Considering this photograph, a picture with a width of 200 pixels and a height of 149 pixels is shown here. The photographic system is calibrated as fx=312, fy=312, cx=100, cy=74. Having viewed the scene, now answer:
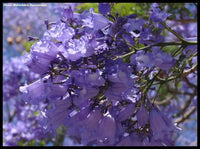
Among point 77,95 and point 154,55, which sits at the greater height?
point 154,55

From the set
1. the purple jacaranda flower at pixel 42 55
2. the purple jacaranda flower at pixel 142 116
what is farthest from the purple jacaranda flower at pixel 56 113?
the purple jacaranda flower at pixel 142 116

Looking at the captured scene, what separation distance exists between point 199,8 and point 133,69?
2.90 feet

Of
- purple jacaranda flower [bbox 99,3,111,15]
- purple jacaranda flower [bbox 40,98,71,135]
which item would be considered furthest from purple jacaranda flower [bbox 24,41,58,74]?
purple jacaranda flower [bbox 99,3,111,15]

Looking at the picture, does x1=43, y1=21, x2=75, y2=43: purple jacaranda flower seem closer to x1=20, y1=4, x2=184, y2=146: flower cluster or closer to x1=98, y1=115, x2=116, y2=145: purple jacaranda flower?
x1=20, y1=4, x2=184, y2=146: flower cluster

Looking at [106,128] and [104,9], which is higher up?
[104,9]

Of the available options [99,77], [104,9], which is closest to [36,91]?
[99,77]

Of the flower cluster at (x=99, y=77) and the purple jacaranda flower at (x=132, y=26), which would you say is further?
the purple jacaranda flower at (x=132, y=26)

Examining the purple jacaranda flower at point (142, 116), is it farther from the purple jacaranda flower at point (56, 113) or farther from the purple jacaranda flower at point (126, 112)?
the purple jacaranda flower at point (56, 113)

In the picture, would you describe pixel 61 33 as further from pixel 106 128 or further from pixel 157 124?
pixel 157 124

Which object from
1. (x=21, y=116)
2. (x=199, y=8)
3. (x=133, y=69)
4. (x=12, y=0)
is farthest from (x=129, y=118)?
(x=21, y=116)

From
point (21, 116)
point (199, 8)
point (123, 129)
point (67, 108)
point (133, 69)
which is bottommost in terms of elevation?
point (21, 116)

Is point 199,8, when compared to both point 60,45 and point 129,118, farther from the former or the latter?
point 60,45

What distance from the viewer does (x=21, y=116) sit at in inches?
160

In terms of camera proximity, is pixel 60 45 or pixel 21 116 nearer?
pixel 60 45
